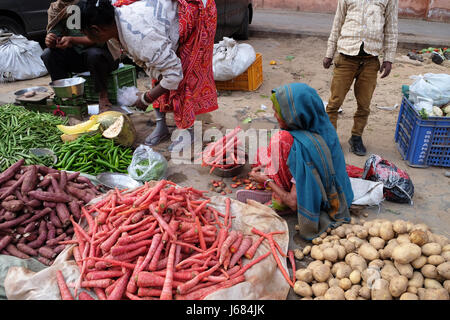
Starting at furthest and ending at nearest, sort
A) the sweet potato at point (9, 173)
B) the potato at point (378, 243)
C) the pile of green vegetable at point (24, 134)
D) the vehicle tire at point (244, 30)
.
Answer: the vehicle tire at point (244, 30) → the pile of green vegetable at point (24, 134) → the sweet potato at point (9, 173) → the potato at point (378, 243)

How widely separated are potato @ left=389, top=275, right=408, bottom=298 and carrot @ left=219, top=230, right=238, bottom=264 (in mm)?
1107

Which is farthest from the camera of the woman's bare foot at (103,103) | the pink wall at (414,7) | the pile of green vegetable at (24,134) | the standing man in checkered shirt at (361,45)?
the pink wall at (414,7)

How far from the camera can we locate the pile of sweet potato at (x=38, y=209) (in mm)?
2673

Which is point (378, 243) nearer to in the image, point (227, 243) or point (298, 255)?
point (298, 255)

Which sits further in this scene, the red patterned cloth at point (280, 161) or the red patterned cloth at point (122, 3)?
the red patterned cloth at point (122, 3)

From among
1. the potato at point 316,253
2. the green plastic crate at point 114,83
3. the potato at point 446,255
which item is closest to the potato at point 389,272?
the potato at point 446,255

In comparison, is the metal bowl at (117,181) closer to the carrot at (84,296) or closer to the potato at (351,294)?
the carrot at (84,296)

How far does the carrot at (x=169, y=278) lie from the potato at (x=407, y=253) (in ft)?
5.01

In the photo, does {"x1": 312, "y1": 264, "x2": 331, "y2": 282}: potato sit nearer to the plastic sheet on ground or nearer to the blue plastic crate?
the plastic sheet on ground

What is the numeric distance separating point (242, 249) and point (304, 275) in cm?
48

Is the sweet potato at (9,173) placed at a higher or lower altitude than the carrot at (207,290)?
higher
